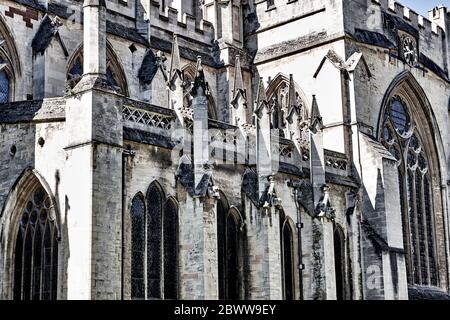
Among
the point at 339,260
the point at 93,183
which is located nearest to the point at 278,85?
the point at 339,260

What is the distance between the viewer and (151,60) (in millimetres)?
29391

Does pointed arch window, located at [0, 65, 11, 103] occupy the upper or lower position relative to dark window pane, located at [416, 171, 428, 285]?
upper

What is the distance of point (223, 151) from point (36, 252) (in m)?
6.17

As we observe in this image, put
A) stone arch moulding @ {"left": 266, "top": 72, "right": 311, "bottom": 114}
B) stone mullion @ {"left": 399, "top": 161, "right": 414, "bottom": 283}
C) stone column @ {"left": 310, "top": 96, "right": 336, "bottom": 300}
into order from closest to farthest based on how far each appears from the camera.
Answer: stone column @ {"left": 310, "top": 96, "right": 336, "bottom": 300}
stone arch moulding @ {"left": 266, "top": 72, "right": 311, "bottom": 114}
stone mullion @ {"left": 399, "top": 161, "right": 414, "bottom": 283}

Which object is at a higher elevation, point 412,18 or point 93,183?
point 412,18

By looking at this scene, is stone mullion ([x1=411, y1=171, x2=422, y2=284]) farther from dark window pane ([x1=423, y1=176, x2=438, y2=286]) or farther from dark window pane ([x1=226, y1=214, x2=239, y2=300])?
dark window pane ([x1=226, y1=214, x2=239, y2=300])

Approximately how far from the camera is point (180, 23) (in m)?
32.3

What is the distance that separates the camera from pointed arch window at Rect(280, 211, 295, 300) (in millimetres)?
26125

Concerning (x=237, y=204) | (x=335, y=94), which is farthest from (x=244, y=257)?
(x=335, y=94)

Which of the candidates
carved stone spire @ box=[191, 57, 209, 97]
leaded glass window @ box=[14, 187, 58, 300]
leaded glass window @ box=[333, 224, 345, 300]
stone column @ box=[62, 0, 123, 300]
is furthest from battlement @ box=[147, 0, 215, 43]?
leaded glass window @ box=[14, 187, 58, 300]

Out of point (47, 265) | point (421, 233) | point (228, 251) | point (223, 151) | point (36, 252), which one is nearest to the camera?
point (47, 265)

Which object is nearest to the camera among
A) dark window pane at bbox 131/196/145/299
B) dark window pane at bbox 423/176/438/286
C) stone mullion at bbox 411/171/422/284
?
dark window pane at bbox 131/196/145/299

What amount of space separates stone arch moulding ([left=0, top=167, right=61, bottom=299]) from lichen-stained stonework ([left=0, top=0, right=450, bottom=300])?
Answer: 35 millimetres

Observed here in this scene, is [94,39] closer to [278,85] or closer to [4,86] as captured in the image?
[4,86]
